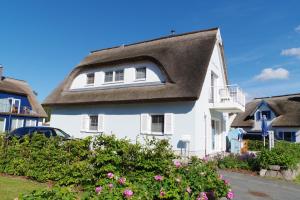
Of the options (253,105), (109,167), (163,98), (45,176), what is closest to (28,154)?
(45,176)

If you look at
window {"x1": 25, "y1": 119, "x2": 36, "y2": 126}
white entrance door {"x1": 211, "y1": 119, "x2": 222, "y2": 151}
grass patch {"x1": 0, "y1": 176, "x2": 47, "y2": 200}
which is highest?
window {"x1": 25, "y1": 119, "x2": 36, "y2": 126}

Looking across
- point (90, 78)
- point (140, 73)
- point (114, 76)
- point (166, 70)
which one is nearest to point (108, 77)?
point (114, 76)

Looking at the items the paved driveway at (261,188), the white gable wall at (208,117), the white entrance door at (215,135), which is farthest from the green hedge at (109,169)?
the white entrance door at (215,135)

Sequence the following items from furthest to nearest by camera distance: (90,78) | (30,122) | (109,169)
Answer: (30,122) → (90,78) → (109,169)

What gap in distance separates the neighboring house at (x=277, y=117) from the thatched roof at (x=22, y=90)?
28.9m

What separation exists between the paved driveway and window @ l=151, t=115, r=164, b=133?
15.7 feet

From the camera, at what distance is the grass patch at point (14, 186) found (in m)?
6.46

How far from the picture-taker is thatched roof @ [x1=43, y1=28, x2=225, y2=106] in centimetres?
1423

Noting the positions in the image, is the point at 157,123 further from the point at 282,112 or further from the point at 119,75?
the point at 282,112

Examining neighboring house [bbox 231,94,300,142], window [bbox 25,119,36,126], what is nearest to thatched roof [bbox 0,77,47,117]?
window [bbox 25,119,36,126]

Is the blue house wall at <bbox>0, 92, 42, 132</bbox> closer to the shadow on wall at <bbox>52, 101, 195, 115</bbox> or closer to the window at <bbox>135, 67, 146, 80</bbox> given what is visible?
the shadow on wall at <bbox>52, 101, 195, 115</bbox>

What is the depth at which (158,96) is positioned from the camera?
14.4 m

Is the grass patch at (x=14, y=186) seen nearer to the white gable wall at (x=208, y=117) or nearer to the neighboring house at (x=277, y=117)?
the white gable wall at (x=208, y=117)

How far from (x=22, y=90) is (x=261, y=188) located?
3619 cm
